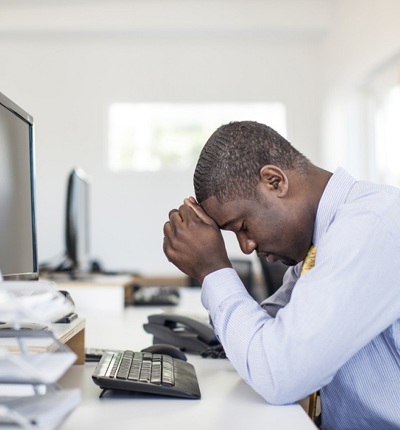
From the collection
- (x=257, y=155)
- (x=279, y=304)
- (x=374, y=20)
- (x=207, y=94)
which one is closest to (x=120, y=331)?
(x=279, y=304)

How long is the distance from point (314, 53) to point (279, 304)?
4.51 m

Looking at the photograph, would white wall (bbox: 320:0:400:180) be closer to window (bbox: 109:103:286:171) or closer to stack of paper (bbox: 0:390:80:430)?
window (bbox: 109:103:286:171)

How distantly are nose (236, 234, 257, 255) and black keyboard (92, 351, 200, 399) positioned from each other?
0.26 metres

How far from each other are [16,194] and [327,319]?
0.71m

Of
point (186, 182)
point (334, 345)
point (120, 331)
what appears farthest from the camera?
point (186, 182)

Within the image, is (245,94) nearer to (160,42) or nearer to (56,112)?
(160,42)

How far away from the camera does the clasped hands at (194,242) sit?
1.16 m

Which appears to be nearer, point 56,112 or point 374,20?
point 374,20

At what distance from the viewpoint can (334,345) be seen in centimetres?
95

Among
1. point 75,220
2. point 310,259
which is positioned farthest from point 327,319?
point 75,220

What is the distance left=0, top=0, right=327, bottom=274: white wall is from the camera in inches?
220

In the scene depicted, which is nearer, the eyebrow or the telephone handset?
the eyebrow

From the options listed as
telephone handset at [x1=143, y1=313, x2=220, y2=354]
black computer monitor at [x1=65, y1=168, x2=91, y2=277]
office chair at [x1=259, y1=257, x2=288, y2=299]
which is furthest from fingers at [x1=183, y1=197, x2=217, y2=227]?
office chair at [x1=259, y1=257, x2=288, y2=299]

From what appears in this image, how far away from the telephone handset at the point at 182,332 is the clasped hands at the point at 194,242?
52 cm
